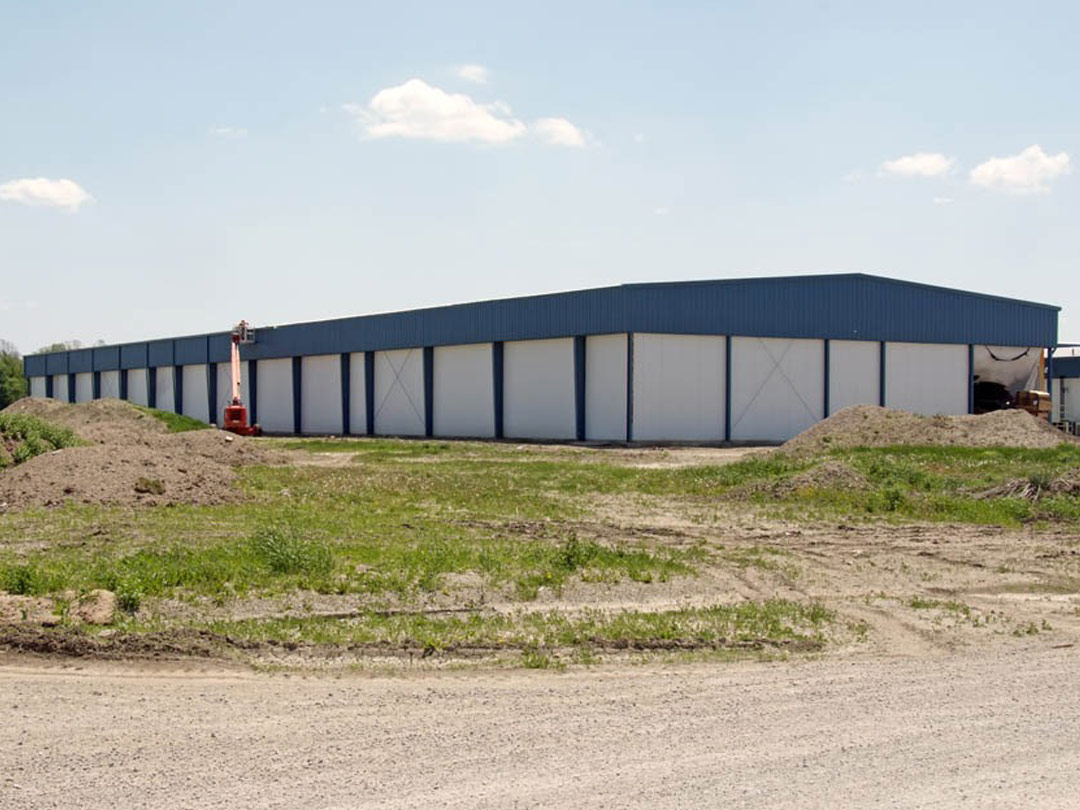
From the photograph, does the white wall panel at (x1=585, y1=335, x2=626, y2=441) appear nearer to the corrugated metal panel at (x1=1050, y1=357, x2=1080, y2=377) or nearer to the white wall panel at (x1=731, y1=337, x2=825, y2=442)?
the white wall panel at (x1=731, y1=337, x2=825, y2=442)

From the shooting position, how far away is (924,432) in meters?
32.2

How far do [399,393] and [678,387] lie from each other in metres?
17.5

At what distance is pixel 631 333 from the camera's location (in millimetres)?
42688

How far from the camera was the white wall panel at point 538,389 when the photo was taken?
45.7 meters

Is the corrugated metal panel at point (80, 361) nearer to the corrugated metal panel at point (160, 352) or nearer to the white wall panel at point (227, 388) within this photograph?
the corrugated metal panel at point (160, 352)

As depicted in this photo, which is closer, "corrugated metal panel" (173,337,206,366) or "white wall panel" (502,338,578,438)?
"white wall panel" (502,338,578,438)

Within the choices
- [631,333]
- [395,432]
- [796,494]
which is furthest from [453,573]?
[395,432]

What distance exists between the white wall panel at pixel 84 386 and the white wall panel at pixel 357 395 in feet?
111

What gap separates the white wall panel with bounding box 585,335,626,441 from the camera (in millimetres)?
43156

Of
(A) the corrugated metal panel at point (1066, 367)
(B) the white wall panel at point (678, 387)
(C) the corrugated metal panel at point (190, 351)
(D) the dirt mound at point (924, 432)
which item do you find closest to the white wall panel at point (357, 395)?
(C) the corrugated metal panel at point (190, 351)

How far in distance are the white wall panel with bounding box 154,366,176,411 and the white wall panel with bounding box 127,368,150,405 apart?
1.27 meters

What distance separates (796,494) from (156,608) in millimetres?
14297

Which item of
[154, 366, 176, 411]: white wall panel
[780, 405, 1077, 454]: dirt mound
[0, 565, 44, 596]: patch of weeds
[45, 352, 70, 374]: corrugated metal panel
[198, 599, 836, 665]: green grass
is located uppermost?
[45, 352, 70, 374]: corrugated metal panel

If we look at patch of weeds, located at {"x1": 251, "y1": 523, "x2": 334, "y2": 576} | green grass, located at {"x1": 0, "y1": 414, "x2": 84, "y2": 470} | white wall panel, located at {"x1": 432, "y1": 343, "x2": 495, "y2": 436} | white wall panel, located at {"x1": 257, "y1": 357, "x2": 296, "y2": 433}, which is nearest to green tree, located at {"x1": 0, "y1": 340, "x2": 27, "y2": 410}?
white wall panel, located at {"x1": 257, "y1": 357, "x2": 296, "y2": 433}
